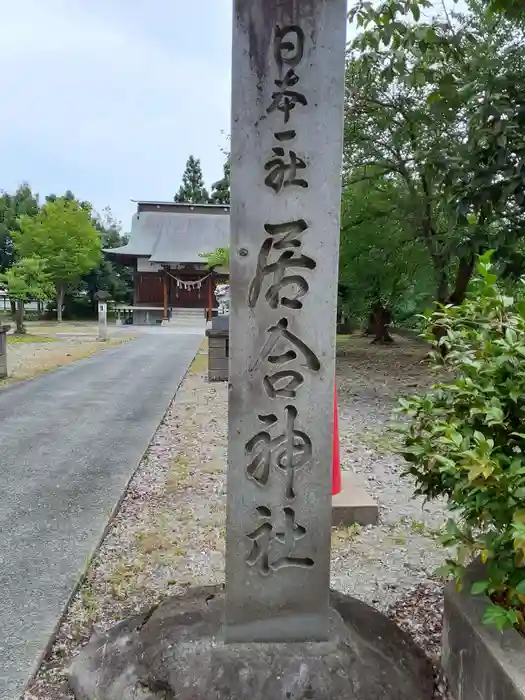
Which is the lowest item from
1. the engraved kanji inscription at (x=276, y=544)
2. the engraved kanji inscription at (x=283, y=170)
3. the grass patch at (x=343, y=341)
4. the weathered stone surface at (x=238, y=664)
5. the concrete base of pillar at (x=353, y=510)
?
the grass patch at (x=343, y=341)

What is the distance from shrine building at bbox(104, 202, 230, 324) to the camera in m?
28.1

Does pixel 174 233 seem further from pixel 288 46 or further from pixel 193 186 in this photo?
pixel 288 46

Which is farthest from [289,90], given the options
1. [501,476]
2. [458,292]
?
[458,292]

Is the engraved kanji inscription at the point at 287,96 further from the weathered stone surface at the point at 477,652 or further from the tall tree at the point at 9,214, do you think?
the tall tree at the point at 9,214

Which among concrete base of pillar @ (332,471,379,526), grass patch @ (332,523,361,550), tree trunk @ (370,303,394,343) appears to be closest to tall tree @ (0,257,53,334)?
tree trunk @ (370,303,394,343)

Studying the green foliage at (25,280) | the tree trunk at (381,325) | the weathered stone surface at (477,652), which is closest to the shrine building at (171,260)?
the green foliage at (25,280)

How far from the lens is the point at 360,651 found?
183 centimetres

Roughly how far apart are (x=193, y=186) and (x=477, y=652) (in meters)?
46.2

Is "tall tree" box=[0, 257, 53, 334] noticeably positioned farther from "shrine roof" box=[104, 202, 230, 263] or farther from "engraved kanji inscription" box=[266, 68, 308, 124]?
"engraved kanji inscription" box=[266, 68, 308, 124]

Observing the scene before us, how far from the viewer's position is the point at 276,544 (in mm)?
1817

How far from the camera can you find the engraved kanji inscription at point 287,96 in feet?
5.60

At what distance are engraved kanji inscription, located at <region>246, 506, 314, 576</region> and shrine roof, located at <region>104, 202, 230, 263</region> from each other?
2682 cm

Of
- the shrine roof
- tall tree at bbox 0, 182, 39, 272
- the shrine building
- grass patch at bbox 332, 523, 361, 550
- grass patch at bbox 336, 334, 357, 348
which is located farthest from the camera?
tall tree at bbox 0, 182, 39, 272

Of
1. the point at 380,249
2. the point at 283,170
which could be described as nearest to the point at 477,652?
the point at 283,170
